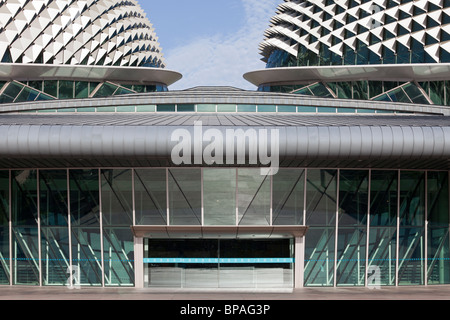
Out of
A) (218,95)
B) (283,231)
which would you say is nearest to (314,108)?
(218,95)

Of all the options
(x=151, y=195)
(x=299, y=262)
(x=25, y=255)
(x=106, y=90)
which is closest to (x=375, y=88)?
(x=106, y=90)

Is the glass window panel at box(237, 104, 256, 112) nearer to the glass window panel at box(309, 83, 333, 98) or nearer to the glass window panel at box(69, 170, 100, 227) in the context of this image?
the glass window panel at box(69, 170, 100, 227)

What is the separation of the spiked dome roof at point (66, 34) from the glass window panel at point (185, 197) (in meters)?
24.2

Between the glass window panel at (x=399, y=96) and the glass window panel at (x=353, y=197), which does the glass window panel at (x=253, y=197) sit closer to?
the glass window panel at (x=353, y=197)

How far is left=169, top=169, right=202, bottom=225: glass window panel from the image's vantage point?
82.3 feet

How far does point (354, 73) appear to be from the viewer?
47844mm

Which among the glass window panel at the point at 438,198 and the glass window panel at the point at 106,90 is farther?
the glass window panel at the point at 106,90

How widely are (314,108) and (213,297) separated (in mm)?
15270

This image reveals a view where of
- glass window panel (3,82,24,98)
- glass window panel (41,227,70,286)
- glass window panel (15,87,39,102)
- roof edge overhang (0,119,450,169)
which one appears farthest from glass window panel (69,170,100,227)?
glass window panel (3,82,24,98)

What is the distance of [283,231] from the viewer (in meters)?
25.7

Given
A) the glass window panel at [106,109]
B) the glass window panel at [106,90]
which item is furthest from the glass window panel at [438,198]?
the glass window panel at [106,90]

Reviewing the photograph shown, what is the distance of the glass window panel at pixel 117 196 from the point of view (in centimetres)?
2538

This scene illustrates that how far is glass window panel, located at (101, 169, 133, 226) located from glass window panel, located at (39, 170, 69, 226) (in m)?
1.64

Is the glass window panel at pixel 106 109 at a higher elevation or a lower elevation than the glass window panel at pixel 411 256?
higher
